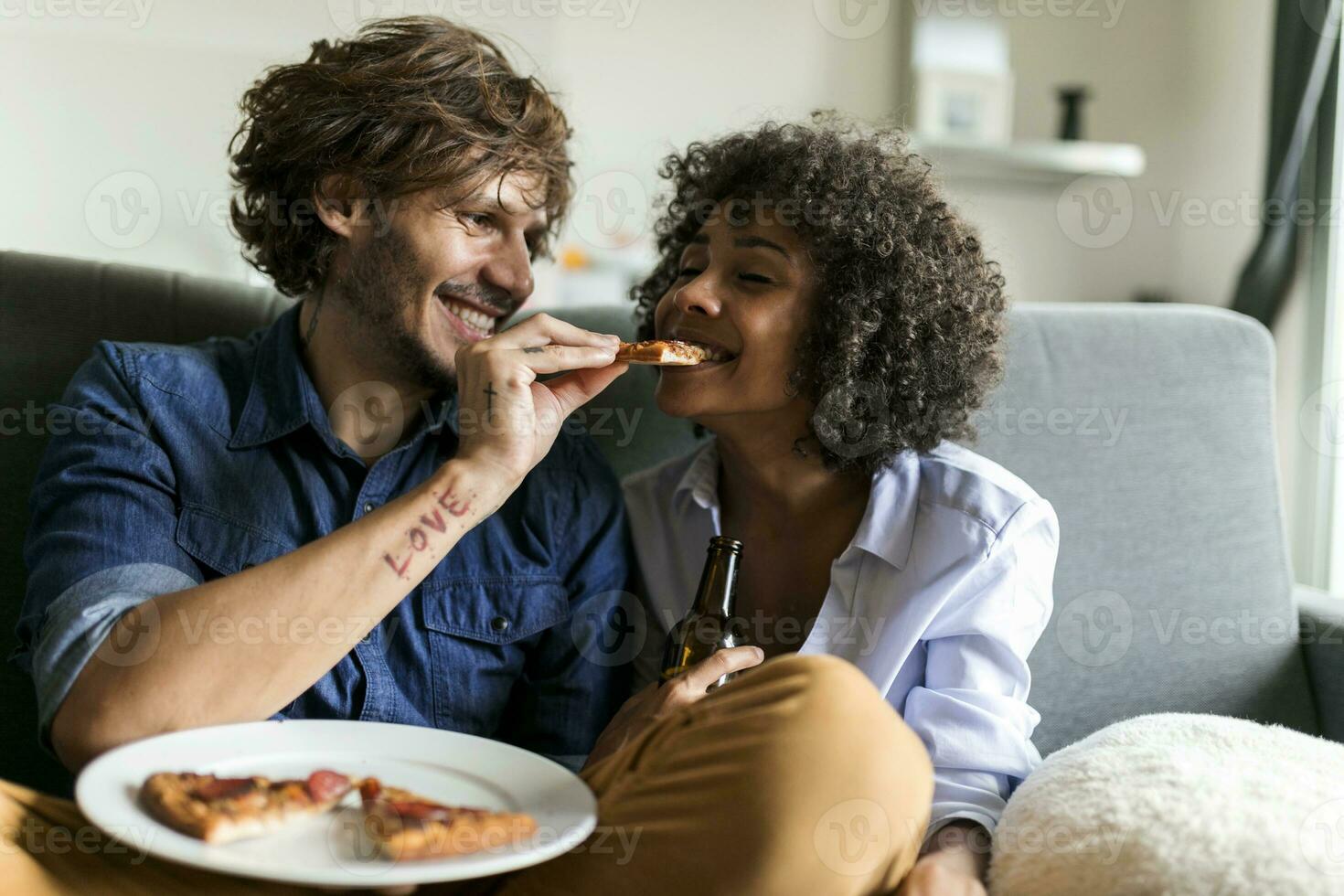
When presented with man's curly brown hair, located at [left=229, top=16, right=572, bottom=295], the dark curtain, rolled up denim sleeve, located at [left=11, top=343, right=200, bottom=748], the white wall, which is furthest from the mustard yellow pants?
the white wall

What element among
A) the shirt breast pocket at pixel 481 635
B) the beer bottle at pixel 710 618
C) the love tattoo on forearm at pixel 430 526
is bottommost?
the shirt breast pocket at pixel 481 635

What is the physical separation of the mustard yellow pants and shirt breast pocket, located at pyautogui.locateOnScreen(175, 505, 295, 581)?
0.37 m

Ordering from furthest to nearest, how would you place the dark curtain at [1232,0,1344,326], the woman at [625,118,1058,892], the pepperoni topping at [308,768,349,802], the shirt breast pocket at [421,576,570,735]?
the dark curtain at [1232,0,1344,326] → the shirt breast pocket at [421,576,570,735] → the woman at [625,118,1058,892] → the pepperoni topping at [308,768,349,802]

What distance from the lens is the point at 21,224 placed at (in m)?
2.70

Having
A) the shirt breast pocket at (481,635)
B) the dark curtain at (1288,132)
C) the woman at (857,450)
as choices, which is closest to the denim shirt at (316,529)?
the shirt breast pocket at (481,635)

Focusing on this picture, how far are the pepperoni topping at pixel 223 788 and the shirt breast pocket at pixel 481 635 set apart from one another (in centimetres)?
59

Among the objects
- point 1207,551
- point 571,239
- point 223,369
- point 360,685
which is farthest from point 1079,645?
point 571,239

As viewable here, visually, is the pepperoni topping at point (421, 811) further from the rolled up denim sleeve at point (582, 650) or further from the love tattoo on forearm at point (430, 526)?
the rolled up denim sleeve at point (582, 650)

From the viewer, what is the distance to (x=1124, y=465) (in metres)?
1.84

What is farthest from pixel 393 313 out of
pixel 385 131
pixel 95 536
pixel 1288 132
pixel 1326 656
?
pixel 1288 132

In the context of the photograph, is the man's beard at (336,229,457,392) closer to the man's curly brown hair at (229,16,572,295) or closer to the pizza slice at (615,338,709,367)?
the man's curly brown hair at (229,16,572,295)

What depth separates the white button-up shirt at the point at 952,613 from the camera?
1354mm

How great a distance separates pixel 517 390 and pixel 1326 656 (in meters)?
1.33

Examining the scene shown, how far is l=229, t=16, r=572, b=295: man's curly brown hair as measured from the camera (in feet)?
5.41
